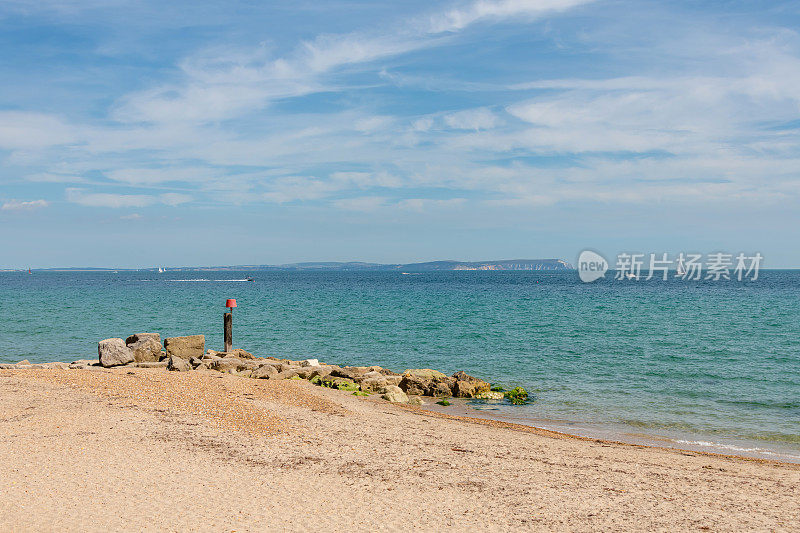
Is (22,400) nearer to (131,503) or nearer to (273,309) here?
(131,503)

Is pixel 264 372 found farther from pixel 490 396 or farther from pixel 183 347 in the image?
pixel 490 396

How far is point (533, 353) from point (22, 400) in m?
21.8

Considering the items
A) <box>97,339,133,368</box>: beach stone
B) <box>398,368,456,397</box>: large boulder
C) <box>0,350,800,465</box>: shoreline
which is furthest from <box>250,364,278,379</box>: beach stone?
<box>0,350,800,465</box>: shoreline

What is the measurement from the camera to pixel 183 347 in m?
23.1

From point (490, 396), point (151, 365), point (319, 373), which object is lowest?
point (490, 396)

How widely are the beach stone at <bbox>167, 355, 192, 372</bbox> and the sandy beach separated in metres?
5.03

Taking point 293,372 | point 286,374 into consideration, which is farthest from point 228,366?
point 293,372

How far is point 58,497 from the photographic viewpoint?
8562 millimetres

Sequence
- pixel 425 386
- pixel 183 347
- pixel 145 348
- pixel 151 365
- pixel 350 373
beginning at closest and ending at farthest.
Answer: pixel 425 386, pixel 151 365, pixel 350 373, pixel 145 348, pixel 183 347

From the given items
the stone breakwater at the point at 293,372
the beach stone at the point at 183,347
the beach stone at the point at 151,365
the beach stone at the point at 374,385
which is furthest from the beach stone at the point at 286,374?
the beach stone at the point at 183,347

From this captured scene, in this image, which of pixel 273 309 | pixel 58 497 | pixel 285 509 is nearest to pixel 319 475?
pixel 285 509

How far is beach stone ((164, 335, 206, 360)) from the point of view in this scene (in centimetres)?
2295

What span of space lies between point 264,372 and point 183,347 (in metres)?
4.15

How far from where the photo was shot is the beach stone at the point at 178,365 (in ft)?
67.9
